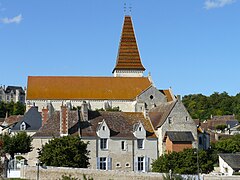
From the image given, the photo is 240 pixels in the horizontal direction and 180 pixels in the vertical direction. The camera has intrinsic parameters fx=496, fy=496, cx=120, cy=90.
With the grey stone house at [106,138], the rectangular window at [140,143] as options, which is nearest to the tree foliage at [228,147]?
the grey stone house at [106,138]

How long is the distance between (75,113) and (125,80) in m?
42.6

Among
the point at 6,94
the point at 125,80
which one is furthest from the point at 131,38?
the point at 6,94

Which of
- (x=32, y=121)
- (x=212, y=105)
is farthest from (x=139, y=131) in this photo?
(x=212, y=105)

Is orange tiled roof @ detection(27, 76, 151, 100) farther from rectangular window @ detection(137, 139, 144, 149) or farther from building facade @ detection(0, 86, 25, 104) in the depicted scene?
building facade @ detection(0, 86, 25, 104)

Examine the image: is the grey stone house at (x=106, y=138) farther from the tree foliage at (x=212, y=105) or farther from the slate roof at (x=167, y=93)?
the tree foliage at (x=212, y=105)

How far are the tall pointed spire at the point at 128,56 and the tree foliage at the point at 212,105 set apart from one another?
51.4m

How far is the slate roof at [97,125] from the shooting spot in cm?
5128

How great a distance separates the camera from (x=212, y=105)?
169375 millimetres

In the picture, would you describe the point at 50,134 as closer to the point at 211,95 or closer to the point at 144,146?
the point at 144,146

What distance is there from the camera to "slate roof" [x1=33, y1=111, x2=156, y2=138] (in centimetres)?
5128

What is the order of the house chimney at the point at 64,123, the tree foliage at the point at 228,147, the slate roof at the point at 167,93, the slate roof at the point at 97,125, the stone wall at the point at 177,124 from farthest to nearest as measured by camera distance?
the slate roof at the point at 167,93, the tree foliage at the point at 228,147, the stone wall at the point at 177,124, the slate roof at the point at 97,125, the house chimney at the point at 64,123

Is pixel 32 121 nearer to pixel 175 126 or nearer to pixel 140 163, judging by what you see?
pixel 140 163

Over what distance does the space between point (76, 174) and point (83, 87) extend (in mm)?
50973

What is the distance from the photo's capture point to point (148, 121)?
5609cm
